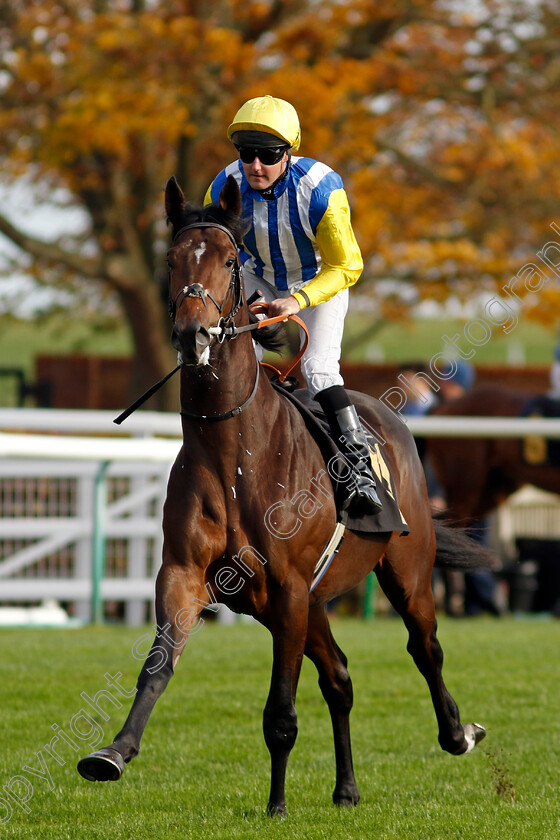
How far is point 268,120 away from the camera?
3812mm

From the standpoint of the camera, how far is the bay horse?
3.42m

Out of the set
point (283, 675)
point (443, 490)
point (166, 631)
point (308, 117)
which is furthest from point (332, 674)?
point (308, 117)

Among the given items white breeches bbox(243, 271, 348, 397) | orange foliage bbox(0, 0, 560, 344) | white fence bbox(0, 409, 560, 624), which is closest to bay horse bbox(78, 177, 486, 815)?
white breeches bbox(243, 271, 348, 397)

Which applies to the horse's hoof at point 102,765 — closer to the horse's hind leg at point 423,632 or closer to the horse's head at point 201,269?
the horse's head at point 201,269

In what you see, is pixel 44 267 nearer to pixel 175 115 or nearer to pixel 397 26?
pixel 175 115

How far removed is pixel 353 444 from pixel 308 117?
8739mm

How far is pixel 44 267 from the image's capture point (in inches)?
609

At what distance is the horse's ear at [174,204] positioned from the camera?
11.9 ft

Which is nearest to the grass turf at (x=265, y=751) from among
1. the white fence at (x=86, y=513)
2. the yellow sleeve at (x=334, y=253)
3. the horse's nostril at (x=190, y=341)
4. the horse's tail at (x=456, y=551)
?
the white fence at (x=86, y=513)

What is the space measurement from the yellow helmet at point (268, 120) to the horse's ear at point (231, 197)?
10.7 inches

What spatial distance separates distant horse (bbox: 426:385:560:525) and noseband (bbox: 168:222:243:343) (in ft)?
22.3

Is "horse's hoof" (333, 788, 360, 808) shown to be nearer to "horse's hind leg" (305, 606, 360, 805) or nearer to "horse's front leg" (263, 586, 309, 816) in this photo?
"horse's hind leg" (305, 606, 360, 805)

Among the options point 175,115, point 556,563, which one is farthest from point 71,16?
point 556,563

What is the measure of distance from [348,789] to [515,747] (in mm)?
1120
